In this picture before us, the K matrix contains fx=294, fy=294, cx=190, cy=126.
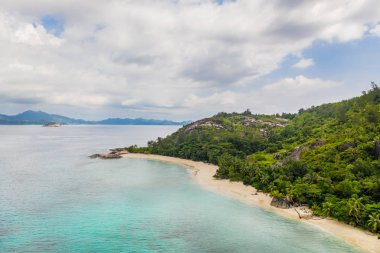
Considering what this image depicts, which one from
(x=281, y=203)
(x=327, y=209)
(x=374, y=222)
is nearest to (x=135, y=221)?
(x=281, y=203)

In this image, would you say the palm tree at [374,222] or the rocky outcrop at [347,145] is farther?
the rocky outcrop at [347,145]

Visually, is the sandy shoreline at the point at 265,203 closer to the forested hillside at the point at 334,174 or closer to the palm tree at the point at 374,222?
the palm tree at the point at 374,222

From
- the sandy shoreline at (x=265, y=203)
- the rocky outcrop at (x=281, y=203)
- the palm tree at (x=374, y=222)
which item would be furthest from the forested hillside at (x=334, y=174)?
the sandy shoreline at (x=265, y=203)

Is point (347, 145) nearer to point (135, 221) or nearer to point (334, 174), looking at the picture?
point (334, 174)

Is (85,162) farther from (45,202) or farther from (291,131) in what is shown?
(291,131)

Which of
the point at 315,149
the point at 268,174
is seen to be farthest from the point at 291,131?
the point at 268,174
